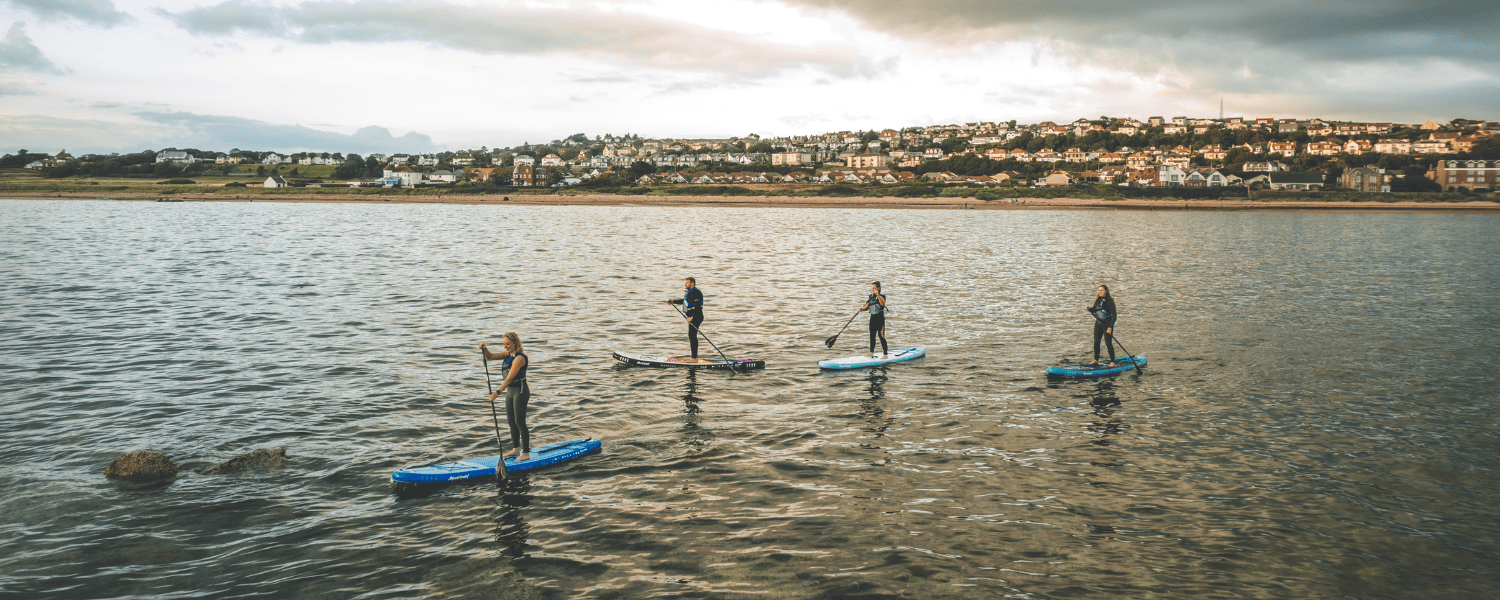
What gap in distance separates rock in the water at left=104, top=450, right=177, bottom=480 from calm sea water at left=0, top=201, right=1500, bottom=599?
0.91 ft

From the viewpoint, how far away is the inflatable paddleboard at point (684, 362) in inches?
835

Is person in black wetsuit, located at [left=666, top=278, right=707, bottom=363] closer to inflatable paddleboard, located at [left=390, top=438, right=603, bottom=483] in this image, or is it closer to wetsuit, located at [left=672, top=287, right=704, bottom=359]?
wetsuit, located at [left=672, top=287, right=704, bottom=359]

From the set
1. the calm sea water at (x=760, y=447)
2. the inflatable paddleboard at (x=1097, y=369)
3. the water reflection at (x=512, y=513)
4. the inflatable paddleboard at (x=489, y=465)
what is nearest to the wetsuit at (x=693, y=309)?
the calm sea water at (x=760, y=447)

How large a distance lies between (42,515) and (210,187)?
617 ft

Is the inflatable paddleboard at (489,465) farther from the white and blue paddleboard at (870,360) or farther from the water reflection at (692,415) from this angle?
the white and blue paddleboard at (870,360)

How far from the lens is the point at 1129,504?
12289mm

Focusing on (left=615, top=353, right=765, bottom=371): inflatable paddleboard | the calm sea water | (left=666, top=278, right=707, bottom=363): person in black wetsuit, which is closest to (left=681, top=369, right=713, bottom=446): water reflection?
the calm sea water

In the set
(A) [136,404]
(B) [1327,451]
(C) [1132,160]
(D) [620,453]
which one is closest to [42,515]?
(A) [136,404]

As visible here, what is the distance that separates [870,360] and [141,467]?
16.3 metres

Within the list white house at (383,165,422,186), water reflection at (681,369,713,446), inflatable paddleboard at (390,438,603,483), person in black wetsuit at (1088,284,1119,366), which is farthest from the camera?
white house at (383,165,422,186)

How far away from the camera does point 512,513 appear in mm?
11867

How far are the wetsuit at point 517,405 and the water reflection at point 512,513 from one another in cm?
68

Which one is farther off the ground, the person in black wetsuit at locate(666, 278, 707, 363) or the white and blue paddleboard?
the person in black wetsuit at locate(666, 278, 707, 363)

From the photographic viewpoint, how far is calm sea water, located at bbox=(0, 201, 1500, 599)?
33.3 feet
